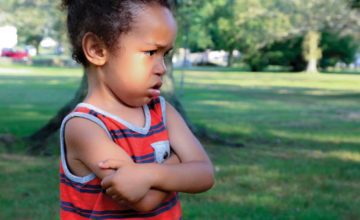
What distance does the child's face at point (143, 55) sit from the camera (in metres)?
1.85

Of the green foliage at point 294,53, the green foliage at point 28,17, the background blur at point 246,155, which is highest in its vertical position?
the green foliage at point 28,17

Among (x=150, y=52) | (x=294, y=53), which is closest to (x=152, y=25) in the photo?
(x=150, y=52)

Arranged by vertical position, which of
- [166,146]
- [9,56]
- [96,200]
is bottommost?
[9,56]

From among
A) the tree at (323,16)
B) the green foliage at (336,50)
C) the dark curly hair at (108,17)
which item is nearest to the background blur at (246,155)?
the dark curly hair at (108,17)

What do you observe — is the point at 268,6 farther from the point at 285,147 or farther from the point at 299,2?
the point at 285,147

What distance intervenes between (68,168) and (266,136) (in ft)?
31.3

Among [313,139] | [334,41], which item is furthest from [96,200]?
[334,41]

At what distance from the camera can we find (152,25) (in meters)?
1.85

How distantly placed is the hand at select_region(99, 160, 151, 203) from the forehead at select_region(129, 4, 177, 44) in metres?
0.36

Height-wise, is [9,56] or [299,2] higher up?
[299,2]

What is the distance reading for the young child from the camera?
5.97ft

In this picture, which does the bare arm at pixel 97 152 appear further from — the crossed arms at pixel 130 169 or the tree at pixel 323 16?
the tree at pixel 323 16

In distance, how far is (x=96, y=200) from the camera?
1.87 metres

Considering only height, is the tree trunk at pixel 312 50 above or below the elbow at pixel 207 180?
below
